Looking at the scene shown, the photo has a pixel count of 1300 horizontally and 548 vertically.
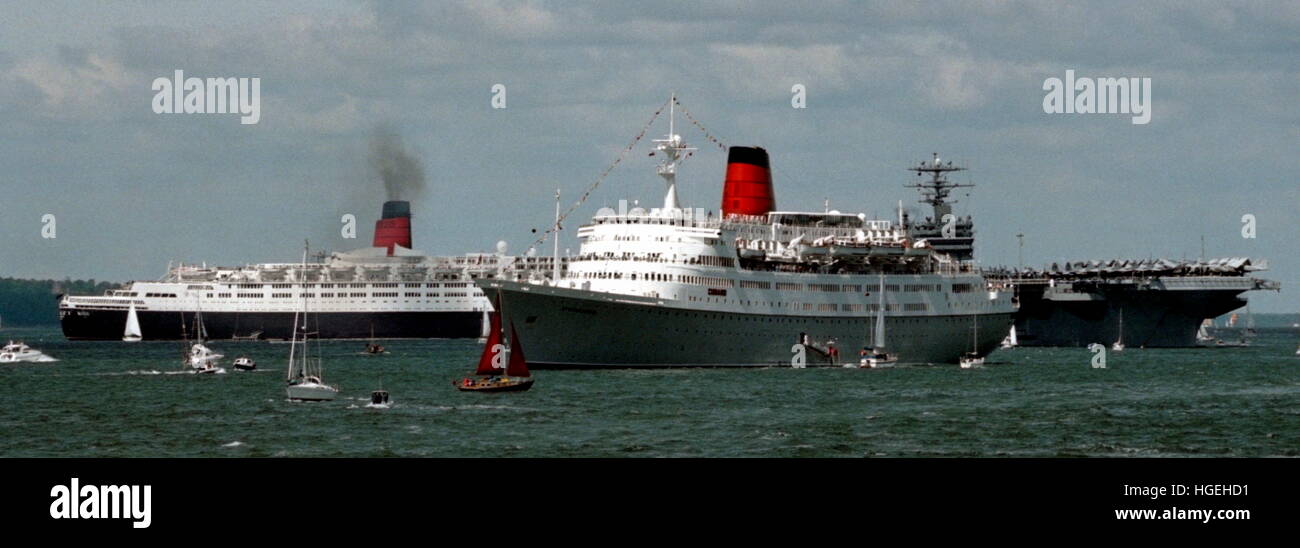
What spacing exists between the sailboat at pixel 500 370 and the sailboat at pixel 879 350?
1242 inches

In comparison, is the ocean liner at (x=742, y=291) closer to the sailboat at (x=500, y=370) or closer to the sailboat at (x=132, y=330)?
the sailboat at (x=500, y=370)

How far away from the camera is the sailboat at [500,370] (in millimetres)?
73750

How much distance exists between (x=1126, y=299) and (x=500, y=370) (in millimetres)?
97069

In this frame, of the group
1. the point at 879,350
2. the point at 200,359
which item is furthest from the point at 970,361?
the point at 200,359

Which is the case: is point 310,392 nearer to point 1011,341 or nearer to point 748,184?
point 748,184

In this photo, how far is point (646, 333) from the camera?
90625mm

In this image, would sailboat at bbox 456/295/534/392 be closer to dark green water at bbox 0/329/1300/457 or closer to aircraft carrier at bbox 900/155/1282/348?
dark green water at bbox 0/329/1300/457

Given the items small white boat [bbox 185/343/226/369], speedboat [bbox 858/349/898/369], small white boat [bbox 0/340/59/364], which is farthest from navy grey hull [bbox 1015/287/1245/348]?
small white boat [bbox 0/340/59/364]

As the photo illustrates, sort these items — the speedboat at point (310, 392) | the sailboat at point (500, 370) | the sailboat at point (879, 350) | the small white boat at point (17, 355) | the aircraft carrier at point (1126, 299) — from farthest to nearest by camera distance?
the aircraft carrier at point (1126, 299) < the small white boat at point (17, 355) < the sailboat at point (879, 350) < the sailboat at point (500, 370) < the speedboat at point (310, 392)

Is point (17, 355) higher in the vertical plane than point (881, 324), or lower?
lower

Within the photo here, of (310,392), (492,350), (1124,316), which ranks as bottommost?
(310,392)

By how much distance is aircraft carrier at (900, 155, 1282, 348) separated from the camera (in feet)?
510

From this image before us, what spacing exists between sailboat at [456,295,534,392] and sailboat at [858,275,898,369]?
104 feet

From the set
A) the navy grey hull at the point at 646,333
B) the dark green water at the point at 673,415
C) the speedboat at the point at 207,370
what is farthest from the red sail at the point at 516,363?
the speedboat at the point at 207,370
